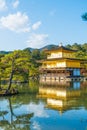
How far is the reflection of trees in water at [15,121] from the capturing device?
12065 mm

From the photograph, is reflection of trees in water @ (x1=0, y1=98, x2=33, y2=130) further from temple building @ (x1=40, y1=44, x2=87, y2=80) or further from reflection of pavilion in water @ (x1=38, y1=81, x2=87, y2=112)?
temple building @ (x1=40, y1=44, x2=87, y2=80)

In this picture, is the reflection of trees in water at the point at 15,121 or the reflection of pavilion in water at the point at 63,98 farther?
the reflection of pavilion in water at the point at 63,98

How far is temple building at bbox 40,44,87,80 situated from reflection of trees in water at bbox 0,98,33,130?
3489cm

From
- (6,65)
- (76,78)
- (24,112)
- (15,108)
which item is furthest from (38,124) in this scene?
(76,78)

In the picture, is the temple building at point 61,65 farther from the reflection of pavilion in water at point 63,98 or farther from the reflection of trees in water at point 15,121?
the reflection of trees in water at point 15,121

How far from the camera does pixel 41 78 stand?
53.8 m

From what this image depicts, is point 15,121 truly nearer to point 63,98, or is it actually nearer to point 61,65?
point 63,98

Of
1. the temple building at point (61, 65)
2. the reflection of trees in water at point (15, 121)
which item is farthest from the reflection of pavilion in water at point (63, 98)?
the temple building at point (61, 65)

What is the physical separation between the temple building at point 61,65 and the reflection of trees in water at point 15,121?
114ft

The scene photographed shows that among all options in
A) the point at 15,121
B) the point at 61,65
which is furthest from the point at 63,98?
the point at 61,65

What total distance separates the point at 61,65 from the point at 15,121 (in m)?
40.8

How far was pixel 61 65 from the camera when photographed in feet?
176

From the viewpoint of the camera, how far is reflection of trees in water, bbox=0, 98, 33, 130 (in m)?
12.1

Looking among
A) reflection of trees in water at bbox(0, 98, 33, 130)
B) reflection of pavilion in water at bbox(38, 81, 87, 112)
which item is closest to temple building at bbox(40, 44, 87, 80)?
reflection of pavilion in water at bbox(38, 81, 87, 112)
